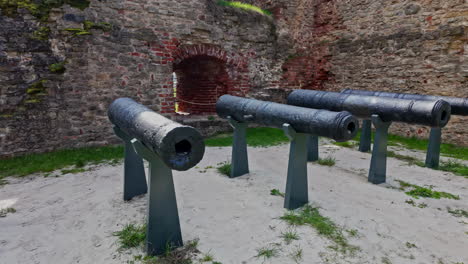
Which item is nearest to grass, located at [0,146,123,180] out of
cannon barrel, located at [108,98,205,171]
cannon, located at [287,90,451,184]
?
cannon barrel, located at [108,98,205,171]

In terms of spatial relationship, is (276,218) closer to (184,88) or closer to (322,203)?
(322,203)

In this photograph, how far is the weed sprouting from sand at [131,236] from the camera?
2.56m

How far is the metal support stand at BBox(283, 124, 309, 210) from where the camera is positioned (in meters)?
3.33

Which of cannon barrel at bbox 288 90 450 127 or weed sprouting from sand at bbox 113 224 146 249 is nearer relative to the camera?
weed sprouting from sand at bbox 113 224 146 249

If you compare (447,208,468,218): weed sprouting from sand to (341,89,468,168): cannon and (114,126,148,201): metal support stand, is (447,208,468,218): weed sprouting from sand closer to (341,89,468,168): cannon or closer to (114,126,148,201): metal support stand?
(341,89,468,168): cannon

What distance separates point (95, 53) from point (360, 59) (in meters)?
6.64

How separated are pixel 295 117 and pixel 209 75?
5.25 m

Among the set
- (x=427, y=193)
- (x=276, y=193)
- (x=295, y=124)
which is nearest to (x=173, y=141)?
(x=295, y=124)

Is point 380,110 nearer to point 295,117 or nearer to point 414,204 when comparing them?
point 414,204

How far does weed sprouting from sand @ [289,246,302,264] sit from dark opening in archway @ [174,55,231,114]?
564 cm

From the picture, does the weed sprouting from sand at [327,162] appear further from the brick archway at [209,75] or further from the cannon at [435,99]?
the brick archway at [209,75]

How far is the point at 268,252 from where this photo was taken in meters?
2.46

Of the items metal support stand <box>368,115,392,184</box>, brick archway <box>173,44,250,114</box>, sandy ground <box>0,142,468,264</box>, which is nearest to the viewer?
sandy ground <box>0,142,468,264</box>

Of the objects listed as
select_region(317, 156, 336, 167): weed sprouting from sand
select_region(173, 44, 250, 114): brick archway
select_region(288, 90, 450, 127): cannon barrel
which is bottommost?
select_region(317, 156, 336, 167): weed sprouting from sand
